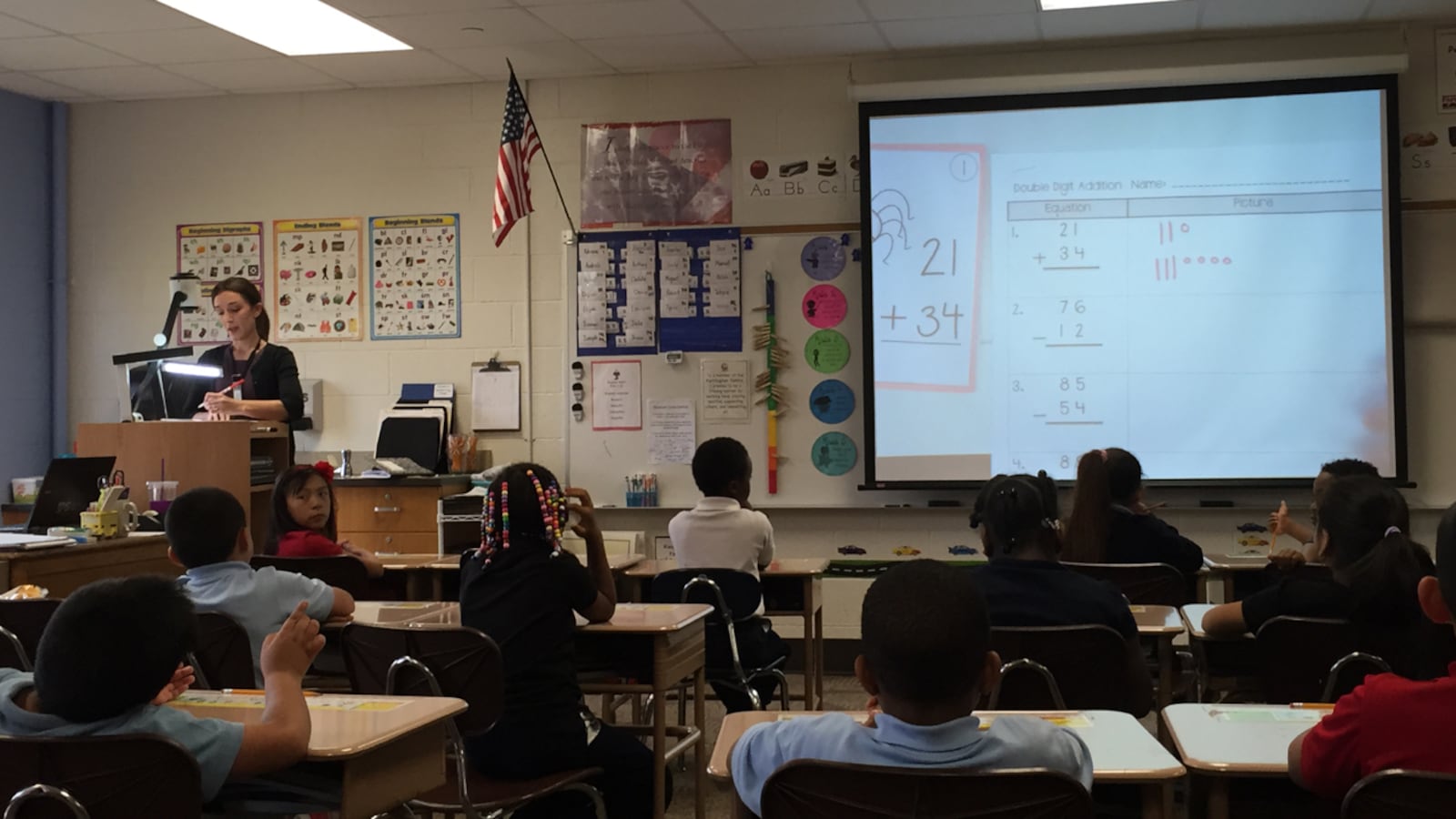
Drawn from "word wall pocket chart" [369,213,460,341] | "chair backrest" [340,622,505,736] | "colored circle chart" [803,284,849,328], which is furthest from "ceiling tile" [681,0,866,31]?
"chair backrest" [340,622,505,736]

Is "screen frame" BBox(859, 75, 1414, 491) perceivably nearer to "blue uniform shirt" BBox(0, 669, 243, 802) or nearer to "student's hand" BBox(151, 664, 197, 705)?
"student's hand" BBox(151, 664, 197, 705)

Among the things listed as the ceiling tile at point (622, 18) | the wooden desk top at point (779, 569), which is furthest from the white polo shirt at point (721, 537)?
the ceiling tile at point (622, 18)

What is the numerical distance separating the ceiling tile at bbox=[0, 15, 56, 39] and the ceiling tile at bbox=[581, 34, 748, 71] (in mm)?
2477

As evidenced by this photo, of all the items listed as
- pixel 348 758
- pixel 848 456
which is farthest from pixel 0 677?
pixel 848 456

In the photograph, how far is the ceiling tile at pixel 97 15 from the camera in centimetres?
562

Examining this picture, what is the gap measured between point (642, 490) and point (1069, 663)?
4.04 metres

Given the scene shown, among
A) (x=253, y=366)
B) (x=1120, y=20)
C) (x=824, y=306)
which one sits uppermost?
(x=1120, y=20)

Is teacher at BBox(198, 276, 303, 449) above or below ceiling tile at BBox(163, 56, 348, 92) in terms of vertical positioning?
below

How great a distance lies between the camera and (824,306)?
6527 mm

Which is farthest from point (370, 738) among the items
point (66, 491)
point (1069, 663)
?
point (66, 491)

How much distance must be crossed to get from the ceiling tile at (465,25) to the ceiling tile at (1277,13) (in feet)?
9.80

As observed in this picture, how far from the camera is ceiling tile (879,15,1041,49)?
5.93 meters

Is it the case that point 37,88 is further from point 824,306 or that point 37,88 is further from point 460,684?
point 460,684

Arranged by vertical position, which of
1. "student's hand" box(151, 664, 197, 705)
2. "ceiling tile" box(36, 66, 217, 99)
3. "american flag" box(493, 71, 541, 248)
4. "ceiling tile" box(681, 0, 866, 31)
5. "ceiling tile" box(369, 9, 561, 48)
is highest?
"ceiling tile" box(36, 66, 217, 99)
